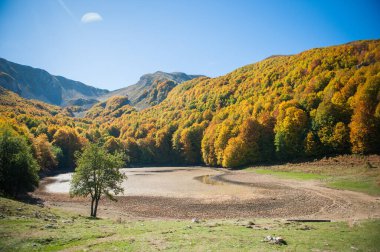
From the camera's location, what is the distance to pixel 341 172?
67.8 metres

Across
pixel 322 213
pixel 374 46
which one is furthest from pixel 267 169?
pixel 374 46

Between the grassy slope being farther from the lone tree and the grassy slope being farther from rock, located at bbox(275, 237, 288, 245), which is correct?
the lone tree

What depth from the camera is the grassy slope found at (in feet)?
171

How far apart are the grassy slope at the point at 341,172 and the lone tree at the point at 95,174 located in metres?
44.2

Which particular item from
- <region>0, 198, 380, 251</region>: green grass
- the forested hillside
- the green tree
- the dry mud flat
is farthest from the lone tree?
the forested hillside

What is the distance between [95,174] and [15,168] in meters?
21.8

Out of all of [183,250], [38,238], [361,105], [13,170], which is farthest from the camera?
[361,105]

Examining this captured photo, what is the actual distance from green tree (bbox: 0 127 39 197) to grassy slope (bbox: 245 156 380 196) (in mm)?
63592

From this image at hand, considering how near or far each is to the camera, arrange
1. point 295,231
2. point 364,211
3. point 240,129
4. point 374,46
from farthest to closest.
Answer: point 374,46 → point 240,129 → point 364,211 → point 295,231

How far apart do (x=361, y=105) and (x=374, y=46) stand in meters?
75.5

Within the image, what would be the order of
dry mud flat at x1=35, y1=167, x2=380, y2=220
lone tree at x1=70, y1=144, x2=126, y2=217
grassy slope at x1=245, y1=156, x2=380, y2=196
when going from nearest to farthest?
1. dry mud flat at x1=35, y1=167, x2=380, y2=220
2. lone tree at x1=70, y1=144, x2=126, y2=217
3. grassy slope at x1=245, y1=156, x2=380, y2=196

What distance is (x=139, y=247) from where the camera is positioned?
17.6 meters

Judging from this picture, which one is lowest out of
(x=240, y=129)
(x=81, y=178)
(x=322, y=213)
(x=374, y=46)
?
(x=322, y=213)

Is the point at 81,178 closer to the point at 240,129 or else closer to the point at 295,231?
the point at 295,231
